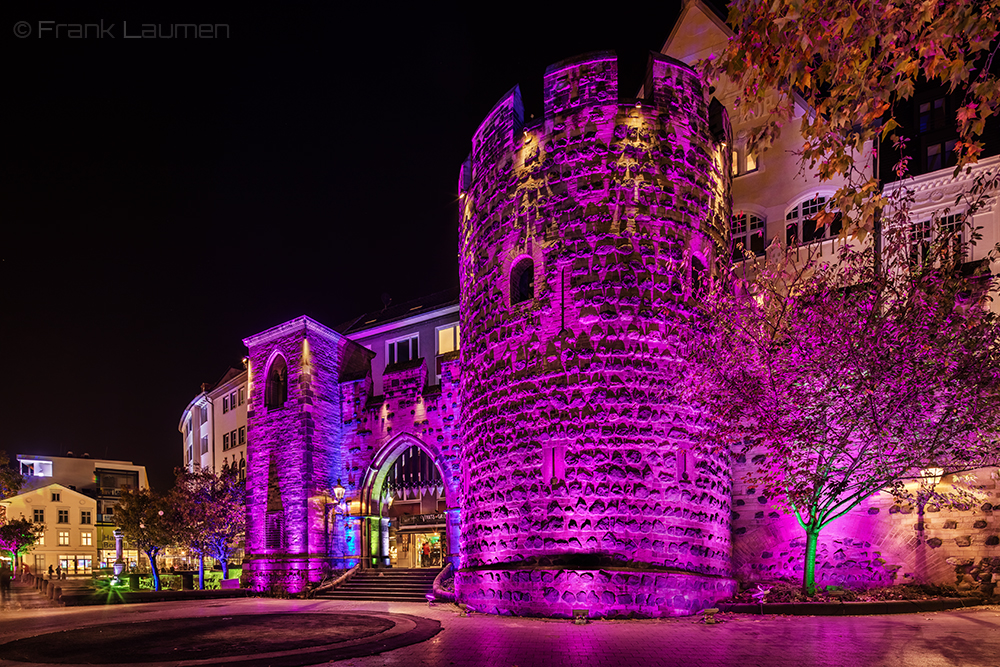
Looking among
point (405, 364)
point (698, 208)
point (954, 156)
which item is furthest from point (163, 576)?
point (954, 156)

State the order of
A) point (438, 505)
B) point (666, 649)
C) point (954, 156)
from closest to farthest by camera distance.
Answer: point (666, 649) < point (954, 156) < point (438, 505)

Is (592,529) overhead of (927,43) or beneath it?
beneath

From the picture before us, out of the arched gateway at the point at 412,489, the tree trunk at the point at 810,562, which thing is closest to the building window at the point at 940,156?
the tree trunk at the point at 810,562

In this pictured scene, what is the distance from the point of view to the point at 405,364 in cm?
2445

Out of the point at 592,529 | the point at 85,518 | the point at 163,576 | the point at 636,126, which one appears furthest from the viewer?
the point at 85,518

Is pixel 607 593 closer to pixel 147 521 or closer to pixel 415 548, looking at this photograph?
pixel 415 548

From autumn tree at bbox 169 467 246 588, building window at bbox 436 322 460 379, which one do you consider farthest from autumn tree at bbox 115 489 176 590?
building window at bbox 436 322 460 379

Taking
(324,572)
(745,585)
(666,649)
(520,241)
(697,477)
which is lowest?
(324,572)

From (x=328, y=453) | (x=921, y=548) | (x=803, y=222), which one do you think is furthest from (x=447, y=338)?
(x=921, y=548)

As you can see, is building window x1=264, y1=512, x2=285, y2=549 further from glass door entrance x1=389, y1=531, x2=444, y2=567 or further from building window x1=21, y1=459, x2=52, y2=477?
building window x1=21, y1=459, x2=52, y2=477

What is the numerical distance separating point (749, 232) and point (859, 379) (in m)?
8.36

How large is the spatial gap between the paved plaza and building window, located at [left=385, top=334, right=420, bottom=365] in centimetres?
1460

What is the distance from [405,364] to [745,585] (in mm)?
13457

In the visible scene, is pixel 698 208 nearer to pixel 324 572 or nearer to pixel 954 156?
pixel 954 156
